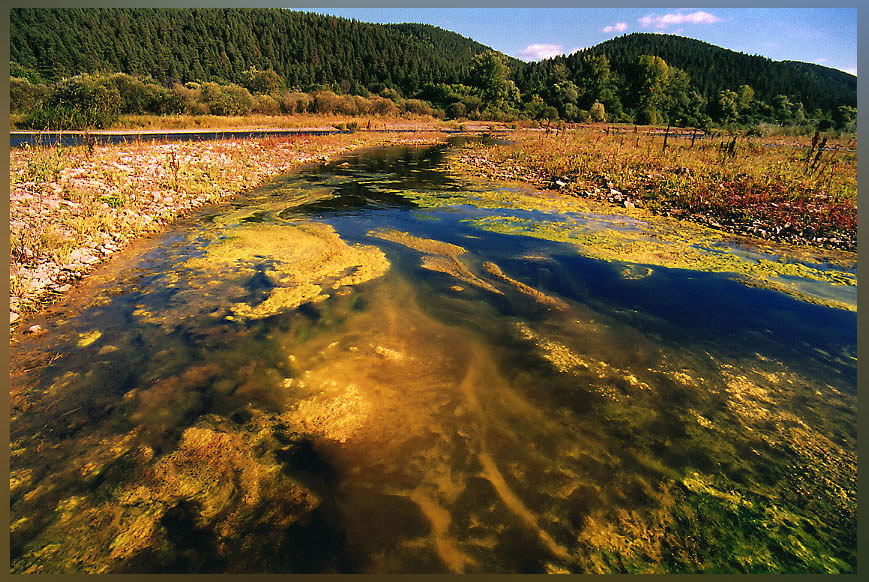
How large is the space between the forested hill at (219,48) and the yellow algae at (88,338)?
272 ft

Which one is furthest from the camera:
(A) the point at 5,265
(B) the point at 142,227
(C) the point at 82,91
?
(C) the point at 82,91

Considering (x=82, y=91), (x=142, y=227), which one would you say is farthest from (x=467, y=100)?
(x=142, y=227)

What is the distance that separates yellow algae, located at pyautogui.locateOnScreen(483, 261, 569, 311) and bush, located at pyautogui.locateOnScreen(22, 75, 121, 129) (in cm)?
2788

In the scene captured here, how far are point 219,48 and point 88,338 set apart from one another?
121 meters

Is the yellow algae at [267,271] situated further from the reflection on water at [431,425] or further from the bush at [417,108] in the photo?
the bush at [417,108]

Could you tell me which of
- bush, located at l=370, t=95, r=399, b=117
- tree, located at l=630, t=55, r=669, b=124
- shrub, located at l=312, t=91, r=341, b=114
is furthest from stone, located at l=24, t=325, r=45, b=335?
tree, located at l=630, t=55, r=669, b=124

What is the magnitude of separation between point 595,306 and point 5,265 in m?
5.50

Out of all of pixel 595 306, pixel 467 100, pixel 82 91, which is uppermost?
pixel 467 100

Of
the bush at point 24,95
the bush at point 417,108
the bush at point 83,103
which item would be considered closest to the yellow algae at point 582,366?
the bush at point 83,103

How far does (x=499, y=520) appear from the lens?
2.25 metres

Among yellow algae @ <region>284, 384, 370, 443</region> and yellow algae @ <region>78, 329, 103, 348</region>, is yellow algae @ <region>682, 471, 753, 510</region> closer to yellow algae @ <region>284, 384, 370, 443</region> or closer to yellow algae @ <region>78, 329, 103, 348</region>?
yellow algae @ <region>284, 384, 370, 443</region>

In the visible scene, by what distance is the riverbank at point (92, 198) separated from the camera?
506 centimetres

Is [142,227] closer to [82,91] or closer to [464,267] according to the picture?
[464,267]

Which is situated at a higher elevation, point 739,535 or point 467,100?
point 467,100
